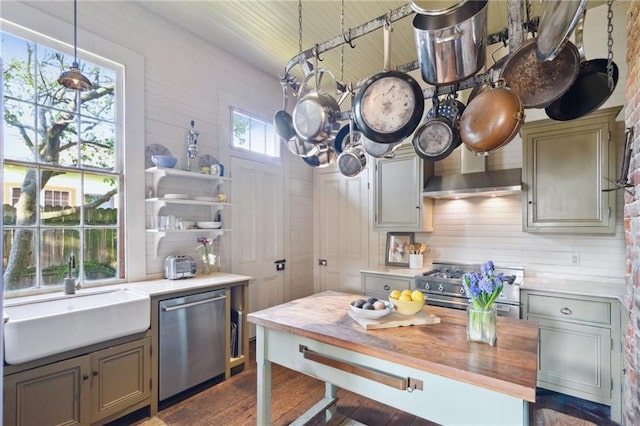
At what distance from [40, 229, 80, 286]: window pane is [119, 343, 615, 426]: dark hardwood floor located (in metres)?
1.13

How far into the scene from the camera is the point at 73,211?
2.48 metres

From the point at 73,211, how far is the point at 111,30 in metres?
1.51

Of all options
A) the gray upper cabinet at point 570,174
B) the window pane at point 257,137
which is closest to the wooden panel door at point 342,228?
the window pane at point 257,137

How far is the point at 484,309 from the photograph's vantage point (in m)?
1.38

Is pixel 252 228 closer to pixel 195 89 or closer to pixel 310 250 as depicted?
pixel 310 250

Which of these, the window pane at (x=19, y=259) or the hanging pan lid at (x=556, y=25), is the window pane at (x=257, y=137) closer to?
the window pane at (x=19, y=259)

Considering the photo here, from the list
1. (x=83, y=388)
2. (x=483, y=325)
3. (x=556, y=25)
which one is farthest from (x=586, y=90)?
(x=83, y=388)

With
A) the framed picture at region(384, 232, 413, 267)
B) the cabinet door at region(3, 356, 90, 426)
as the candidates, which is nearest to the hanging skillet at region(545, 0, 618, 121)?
the framed picture at region(384, 232, 413, 267)

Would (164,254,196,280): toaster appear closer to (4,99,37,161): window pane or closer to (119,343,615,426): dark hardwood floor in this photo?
(119,343,615,426): dark hardwood floor

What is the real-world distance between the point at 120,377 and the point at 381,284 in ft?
7.57

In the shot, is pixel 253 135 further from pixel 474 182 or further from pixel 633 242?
pixel 633 242

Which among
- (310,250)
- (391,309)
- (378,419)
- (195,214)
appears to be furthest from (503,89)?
(310,250)

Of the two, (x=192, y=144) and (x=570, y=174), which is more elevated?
(x=192, y=144)

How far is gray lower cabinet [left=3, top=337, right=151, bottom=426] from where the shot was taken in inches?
69.1
